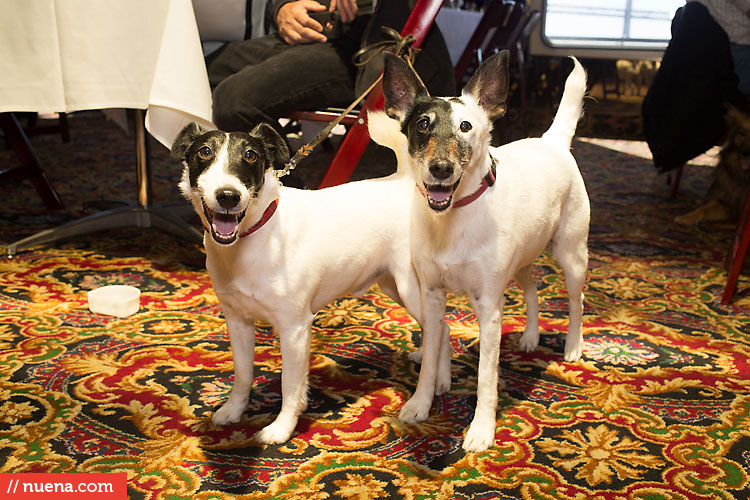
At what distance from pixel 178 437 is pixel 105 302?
3.07 feet

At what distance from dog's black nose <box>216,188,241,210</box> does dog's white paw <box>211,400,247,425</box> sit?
2.08 feet

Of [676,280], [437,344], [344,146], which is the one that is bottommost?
[676,280]

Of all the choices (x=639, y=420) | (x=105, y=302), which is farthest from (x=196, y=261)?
(x=639, y=420)

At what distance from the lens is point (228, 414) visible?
1.82 meters

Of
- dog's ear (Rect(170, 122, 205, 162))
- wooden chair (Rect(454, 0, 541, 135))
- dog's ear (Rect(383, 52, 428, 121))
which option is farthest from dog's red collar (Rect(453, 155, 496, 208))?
wooden chair (Rect(454, 0, 541, 135))

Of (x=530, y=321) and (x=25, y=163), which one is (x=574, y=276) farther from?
(x=25, y=163)

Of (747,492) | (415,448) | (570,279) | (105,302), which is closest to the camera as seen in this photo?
(747,492)

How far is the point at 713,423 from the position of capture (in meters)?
1.82

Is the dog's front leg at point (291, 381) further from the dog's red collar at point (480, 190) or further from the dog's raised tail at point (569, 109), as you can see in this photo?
the dog's raised tail at point (569, 109)

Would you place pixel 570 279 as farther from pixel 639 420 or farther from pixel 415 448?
pixel 415 448

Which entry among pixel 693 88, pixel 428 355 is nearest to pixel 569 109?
pixel 428 355

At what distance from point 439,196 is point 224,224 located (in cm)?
48

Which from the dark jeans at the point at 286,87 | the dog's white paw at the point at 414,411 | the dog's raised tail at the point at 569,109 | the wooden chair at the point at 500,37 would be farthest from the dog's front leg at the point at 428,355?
the wooden chair at the point at 500,37

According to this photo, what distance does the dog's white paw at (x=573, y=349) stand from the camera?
7.21ft
